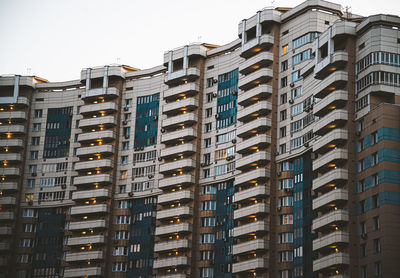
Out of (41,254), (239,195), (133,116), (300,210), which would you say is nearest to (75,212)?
(41,254)

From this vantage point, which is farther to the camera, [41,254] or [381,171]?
[41,254]

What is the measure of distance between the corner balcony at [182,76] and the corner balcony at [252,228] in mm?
37979

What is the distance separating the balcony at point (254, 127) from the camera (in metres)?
139

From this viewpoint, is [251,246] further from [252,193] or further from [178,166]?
[178,166]

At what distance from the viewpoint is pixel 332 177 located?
4540 inches

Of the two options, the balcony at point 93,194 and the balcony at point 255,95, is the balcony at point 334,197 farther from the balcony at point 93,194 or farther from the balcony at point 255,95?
the balcony at point 93,194

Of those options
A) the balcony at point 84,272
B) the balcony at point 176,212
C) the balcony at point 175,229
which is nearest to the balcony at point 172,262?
the balcony at point 175,229

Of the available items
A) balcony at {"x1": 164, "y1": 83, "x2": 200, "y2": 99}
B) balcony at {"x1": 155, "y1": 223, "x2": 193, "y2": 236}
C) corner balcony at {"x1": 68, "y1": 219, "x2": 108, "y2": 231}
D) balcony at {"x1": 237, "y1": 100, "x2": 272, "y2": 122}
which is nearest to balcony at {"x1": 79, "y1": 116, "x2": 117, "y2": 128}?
balcony at {"x1": 164, "y1": 83, "x2": 200, "y2": 99}

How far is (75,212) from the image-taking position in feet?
534

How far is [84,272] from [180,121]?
37.4 metres

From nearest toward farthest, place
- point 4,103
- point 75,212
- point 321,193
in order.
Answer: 1. point 321,193
2. point 75,212
3. point 4,103

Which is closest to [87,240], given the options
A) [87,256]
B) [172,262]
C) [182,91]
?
[87,256]

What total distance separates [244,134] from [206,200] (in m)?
16.0

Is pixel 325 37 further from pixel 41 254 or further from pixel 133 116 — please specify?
pixel 41 254
